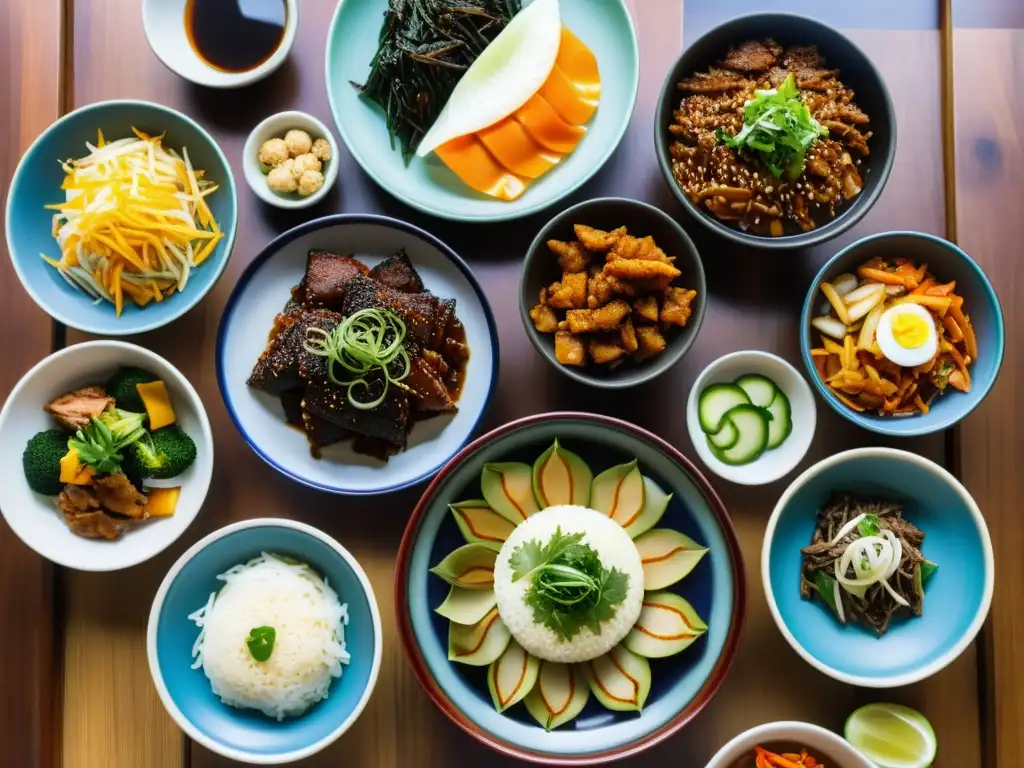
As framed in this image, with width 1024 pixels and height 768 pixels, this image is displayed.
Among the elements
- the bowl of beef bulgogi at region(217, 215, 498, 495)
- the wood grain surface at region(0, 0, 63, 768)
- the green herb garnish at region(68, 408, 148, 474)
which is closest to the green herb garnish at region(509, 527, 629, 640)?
the bowl of beef bulgogi at region(217, 215, 498, 495)

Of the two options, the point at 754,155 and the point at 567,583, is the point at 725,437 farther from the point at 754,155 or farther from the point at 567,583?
the point at 754,155

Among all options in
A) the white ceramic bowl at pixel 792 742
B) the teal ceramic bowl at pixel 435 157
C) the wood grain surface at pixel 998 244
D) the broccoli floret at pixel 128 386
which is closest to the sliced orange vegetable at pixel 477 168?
the teal ceramic bowl at pixel 435 157

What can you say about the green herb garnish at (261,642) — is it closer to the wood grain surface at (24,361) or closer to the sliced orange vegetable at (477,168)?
the wood grain surface at (24,361)

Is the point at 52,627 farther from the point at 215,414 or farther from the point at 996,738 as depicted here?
the point at 996,738

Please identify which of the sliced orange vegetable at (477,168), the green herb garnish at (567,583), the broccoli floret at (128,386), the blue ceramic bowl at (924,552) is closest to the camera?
the green herb garnish at (567,583)

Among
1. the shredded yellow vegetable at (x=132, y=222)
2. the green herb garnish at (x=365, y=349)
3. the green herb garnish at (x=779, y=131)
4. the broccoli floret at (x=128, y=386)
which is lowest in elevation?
the broccoli floret at (x=128, y=386)
